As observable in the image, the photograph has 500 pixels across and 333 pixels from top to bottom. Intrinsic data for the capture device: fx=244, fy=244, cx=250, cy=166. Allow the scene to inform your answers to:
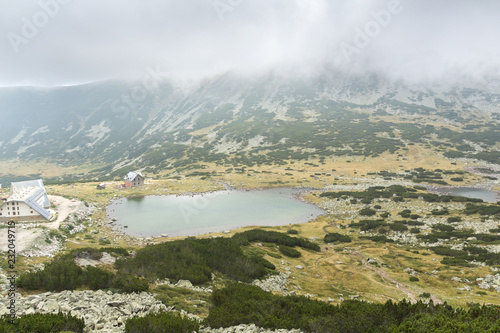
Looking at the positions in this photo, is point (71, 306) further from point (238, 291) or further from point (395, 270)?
point (395, 270)

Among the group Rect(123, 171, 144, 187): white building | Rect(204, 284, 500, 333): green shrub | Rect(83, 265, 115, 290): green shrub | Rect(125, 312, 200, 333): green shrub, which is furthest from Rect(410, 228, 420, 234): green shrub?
Rect(123, 171, 144, 187): white building

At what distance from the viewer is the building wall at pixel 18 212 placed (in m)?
34.3

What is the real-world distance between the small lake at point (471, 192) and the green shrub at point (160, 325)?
68.0m

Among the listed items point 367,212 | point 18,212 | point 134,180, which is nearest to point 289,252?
point 367,212

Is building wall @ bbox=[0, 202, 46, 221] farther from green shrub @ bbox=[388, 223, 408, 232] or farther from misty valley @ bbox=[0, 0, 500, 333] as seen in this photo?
green shrub @ bbox=[388, 223, 408, 232]

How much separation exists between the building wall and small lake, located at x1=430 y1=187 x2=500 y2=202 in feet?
263

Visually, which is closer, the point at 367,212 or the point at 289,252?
the point at 289,252

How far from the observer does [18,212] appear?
35.2m

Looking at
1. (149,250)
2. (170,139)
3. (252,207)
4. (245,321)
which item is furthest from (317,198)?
(170,139)

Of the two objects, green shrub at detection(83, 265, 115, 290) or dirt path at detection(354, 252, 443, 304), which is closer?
green shrub at detection(83, 265, 115, 290)

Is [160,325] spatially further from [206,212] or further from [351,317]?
[206,212]

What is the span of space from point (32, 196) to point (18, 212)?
3410mm

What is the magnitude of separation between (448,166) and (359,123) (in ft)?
209

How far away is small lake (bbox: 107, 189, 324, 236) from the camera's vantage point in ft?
138
